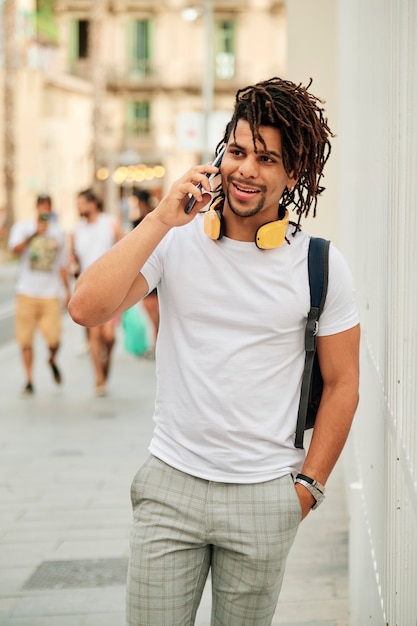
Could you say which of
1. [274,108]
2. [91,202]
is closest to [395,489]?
[274,108]

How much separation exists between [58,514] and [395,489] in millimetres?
4197

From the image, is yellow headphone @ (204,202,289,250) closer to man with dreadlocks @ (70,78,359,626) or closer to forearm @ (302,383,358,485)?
man with dreadlocks @ (70,78,359,626)

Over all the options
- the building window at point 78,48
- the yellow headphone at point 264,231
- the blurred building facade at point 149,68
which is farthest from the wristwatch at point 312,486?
the building window at point 78,48

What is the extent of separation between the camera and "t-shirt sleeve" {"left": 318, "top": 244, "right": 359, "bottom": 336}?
2932mm

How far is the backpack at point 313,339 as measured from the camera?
9.53ft

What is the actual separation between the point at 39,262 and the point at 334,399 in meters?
8.19

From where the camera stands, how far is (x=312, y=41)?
852 cm

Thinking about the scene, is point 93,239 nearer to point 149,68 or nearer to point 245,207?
point 245,207

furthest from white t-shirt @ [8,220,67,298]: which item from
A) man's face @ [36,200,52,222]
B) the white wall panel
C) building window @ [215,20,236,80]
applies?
building window @ [215,20,236,80]

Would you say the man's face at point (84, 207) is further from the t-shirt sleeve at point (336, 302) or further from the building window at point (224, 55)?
the building window at point (224, 55)

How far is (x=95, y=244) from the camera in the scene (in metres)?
11.2

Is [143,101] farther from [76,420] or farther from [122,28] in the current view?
[76,420]

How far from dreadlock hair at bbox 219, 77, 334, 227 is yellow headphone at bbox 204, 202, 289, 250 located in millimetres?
146

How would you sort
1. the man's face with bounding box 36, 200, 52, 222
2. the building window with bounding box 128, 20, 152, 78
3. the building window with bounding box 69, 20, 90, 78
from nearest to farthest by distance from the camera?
the man's face with bounding box 36, 200, 52, 222
the building window with bounding box 128, 20, 152, 78
the building window with bounding box 69, 20, 90, 78
